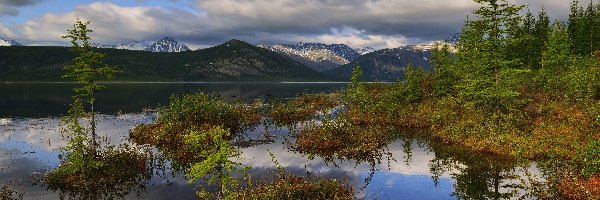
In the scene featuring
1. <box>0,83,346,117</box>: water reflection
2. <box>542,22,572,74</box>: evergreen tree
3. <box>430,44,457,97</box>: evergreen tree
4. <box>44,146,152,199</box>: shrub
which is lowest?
<box>44,146,152,199</box>: shrub

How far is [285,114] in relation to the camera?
1745 inches

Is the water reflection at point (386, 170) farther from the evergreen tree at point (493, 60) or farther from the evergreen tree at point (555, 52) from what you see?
the evergreen tree at point (555, 52)

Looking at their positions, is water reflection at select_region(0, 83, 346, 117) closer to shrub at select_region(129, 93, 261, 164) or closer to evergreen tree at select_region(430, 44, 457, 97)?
shrub at select_region(129, 93, 261, 164)

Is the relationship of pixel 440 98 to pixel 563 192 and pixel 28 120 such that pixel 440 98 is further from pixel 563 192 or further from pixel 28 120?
pixel 28 120

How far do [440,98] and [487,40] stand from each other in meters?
13.1

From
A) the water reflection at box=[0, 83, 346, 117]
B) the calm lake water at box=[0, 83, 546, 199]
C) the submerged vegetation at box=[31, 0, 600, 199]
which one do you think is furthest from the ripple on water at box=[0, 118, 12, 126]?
the submerged vegetation at box=[31, 0, 600, 199]

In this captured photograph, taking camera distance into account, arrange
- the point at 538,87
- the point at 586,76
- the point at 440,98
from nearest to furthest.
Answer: the point at 586,76
the point at 538,87
the point at 440,98

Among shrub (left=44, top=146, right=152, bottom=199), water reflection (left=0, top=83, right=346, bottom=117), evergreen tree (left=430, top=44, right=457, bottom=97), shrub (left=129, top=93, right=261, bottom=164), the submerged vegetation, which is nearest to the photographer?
the submerged vegetation

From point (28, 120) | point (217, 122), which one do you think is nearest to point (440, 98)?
point (217, 122)

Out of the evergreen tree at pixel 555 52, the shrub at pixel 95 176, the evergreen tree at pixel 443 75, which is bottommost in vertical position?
the shrub at pixel 95 176

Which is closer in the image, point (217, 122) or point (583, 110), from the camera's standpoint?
point (583, 110)

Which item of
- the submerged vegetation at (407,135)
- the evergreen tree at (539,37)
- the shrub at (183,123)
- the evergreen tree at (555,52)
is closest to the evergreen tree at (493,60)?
the submerged vegetation at (407,135)

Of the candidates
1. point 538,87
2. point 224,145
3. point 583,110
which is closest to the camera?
point 224,145

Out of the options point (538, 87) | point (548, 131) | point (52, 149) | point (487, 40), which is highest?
point (487, 40)
